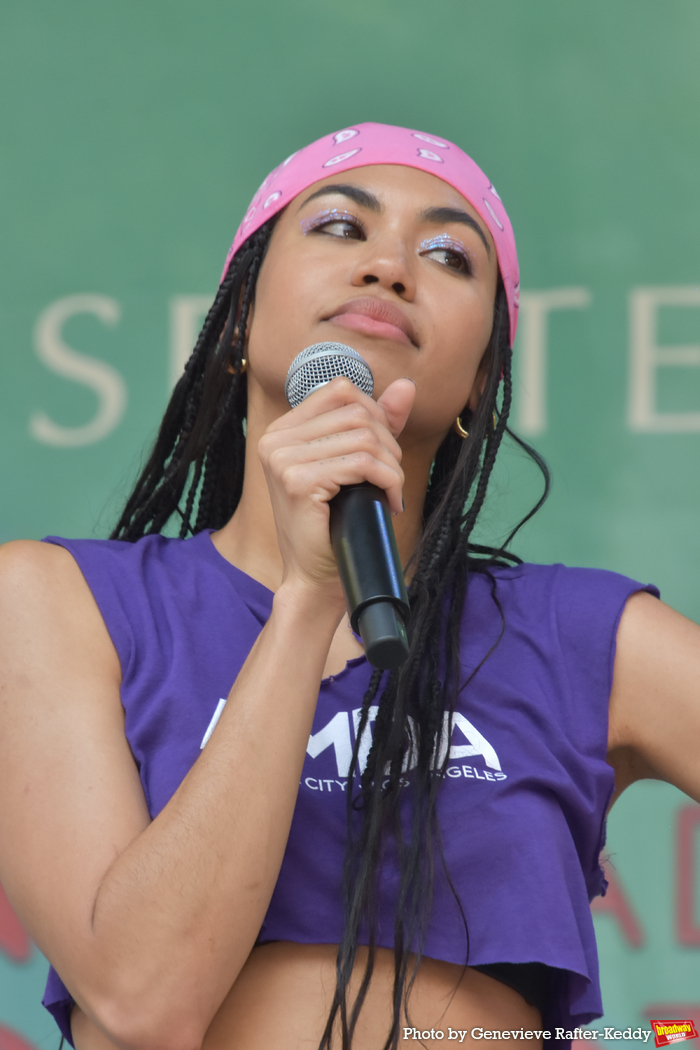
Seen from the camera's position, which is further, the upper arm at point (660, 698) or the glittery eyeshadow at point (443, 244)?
the glittery eyeshadow at point (443, 244)

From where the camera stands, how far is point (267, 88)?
2.47m

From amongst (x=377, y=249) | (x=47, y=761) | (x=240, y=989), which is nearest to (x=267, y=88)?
(x=377, y=249)

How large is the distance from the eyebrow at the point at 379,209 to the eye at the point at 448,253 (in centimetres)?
3

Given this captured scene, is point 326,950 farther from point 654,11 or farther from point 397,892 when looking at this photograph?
point 654,11

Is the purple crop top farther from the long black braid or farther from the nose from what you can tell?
the nose

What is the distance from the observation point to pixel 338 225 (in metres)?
1.70

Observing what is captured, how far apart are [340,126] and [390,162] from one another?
0.72 m

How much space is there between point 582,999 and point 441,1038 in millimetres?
179

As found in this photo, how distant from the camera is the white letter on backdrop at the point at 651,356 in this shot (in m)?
2.32

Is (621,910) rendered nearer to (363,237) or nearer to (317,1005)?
(317,1005)


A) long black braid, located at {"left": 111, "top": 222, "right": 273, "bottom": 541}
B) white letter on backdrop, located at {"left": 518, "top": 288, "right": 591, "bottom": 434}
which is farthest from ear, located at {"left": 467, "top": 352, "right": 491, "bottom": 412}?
white letter on backdrop, located at {"left": 518, "top": 288, "right": 591, "bottom": 434}

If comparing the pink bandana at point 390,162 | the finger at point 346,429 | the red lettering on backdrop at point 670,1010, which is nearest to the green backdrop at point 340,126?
the pink bandana at point 390,162

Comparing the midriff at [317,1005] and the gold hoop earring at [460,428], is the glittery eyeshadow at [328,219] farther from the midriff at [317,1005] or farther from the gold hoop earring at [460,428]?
the midriff at [317,1005]

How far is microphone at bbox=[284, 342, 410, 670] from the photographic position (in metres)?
0.91
